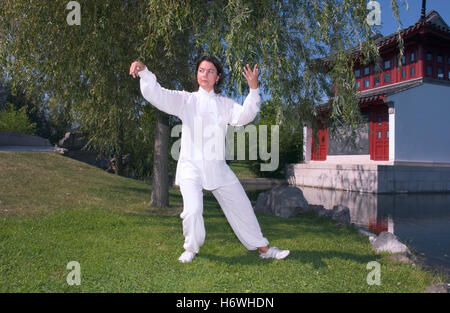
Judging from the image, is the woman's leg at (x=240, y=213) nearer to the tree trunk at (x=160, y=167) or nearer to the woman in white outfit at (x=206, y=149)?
the woman in white outfit at (x=206, y=149)

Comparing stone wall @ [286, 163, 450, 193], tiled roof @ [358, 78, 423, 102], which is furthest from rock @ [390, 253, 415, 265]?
tiled roof @ [358, 78, 423, 102]

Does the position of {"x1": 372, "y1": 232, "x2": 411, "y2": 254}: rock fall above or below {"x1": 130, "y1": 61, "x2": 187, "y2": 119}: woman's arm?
below

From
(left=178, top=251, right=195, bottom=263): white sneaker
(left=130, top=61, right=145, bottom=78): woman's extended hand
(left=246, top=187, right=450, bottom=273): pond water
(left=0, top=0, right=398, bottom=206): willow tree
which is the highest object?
(left=0, top=0, right=398, bottom=206): willow tree

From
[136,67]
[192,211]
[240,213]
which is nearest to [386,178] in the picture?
[240,213]

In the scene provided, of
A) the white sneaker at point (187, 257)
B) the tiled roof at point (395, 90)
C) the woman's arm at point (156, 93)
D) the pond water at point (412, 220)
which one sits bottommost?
the pond water at point (412, 220)

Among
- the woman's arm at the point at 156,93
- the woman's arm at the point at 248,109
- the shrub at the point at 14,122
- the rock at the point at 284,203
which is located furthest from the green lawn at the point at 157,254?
the shrub at the point at 14,122

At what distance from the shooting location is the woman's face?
3746mm

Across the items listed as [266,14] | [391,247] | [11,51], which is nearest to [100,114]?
[11,51]

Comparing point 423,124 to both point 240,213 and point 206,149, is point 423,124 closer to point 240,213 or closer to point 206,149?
point 240,213

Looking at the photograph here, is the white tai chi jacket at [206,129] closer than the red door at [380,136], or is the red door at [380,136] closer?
the white tai chi jacket at [206,129]

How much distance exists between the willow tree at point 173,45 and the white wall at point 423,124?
10.8m

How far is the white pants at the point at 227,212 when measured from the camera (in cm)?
349

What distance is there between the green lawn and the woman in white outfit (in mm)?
415

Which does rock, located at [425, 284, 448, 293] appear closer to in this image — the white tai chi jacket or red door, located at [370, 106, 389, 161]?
the white tai chi jacket
